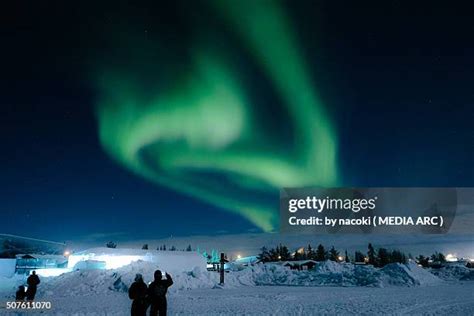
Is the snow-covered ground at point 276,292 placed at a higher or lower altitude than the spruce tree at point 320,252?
lower

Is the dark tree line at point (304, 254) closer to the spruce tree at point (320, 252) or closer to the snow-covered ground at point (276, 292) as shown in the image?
the spruce tree at point (320, 252)

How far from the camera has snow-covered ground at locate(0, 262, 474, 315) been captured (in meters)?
19.1

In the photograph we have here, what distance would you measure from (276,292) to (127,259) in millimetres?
26745

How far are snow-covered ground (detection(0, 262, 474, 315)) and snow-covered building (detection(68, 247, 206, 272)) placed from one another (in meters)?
8.87

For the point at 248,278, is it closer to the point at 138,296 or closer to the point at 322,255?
the point at 138,296

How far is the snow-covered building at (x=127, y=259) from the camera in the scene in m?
49.2

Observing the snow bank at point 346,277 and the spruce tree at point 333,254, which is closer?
the snow bank at point 346,277

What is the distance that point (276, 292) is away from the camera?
30.4 metres

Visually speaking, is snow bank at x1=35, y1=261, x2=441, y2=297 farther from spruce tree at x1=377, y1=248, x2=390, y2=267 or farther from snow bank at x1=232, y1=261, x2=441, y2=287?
spruce tree at x1=377, y1=248, x2=390, y2=267

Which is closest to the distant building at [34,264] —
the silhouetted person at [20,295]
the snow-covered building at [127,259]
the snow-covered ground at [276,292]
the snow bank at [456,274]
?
the snow-covered building at [127,259]

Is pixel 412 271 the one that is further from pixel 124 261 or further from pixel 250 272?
pixel 124 261

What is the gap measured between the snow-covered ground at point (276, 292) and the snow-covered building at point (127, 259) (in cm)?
887

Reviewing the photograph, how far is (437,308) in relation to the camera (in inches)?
773

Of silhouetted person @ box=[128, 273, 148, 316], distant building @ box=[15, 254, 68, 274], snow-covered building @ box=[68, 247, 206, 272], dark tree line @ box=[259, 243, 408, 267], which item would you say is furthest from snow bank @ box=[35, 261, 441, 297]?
dark tree line @ box=[259, 243, 408, 267]
